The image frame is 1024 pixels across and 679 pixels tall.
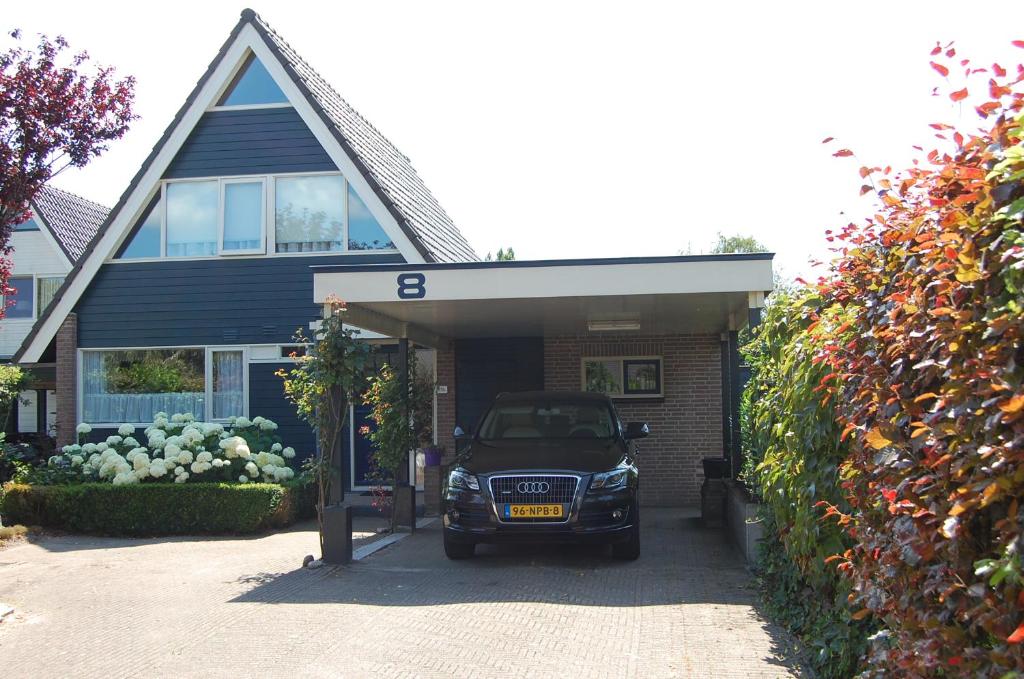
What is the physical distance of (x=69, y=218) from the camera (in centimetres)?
2712

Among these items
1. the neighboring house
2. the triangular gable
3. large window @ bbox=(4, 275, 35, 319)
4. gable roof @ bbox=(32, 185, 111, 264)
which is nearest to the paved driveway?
the triangular gable

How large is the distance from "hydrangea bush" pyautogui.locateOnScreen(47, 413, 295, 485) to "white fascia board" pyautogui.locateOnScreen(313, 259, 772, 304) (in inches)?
157

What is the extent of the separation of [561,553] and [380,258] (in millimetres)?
6637

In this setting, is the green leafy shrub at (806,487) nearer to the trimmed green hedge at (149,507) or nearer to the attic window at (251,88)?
the trimmed green hedge at (149,507)

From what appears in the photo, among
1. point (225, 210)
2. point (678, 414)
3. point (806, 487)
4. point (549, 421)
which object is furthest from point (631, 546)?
point (225, 210)

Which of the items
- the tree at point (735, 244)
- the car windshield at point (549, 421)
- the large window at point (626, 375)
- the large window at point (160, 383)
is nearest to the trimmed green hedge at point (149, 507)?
the large window at point (160, 383)

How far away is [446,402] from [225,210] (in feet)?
16.0

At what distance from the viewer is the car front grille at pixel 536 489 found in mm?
8984

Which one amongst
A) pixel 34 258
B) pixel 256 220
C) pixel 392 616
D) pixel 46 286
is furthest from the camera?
pixel 46 286

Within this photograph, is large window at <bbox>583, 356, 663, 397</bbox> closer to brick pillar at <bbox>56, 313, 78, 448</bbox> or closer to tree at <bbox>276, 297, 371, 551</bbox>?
tree at <bbox>276, 297, 371, 551</bbox>

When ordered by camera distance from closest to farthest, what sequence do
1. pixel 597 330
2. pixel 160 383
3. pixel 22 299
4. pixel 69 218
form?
pixel 597 330 < pixel 160 383 < pixel 22 299 < pixel 69 218

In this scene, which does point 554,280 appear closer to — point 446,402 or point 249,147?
point 446,402

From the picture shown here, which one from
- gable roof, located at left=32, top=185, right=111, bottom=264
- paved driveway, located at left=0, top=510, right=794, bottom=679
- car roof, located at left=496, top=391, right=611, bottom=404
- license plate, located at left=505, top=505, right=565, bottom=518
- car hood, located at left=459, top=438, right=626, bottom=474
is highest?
gable roof, located at left=32, top=185, right=111, bottom=264

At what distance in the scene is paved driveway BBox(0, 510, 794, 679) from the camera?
600cm
